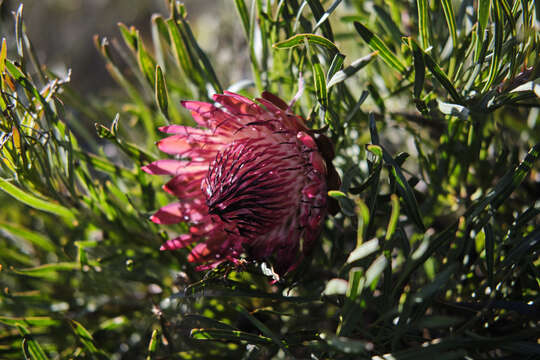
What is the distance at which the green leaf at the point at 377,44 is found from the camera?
37 cm

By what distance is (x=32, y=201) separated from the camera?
0.44 metres

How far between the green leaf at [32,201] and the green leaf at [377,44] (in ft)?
1.19

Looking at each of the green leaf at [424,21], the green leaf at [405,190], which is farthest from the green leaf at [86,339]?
the green leaf at [424,21]

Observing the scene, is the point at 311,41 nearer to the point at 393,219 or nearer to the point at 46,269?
the point at 393,219

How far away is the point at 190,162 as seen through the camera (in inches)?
18.6

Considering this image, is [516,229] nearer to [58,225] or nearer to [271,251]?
[271,251]

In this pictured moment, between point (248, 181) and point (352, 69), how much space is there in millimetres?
151

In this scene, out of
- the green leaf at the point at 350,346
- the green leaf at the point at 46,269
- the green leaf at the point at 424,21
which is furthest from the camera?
the green leaf at the point at 46,269

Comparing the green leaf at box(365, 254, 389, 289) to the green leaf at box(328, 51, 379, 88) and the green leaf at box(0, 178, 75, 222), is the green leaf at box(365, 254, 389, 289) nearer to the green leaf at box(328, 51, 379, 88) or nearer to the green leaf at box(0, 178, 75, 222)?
the green leaf at box(328, 51, 379, 88)

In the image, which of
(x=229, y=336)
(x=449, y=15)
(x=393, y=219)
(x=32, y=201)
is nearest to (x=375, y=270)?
(x=393, y=219)

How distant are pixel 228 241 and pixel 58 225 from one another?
0.34 meters

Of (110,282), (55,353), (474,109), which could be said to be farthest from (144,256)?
(474,109)

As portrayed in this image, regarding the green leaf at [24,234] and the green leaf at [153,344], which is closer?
the green leaf at [153,344]

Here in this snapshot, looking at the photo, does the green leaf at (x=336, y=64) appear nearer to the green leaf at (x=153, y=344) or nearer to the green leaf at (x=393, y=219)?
the green leaf at (x=393, y=219)
